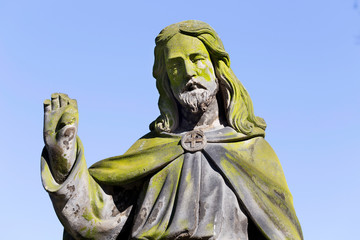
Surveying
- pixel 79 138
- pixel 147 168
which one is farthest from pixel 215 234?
pixel 79 138

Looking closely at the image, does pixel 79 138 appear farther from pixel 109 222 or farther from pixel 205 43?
pixel 205 43

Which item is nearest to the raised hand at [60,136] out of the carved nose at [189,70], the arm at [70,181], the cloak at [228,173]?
the arm at [70,181]

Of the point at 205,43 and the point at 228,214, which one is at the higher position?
the point at 205,43

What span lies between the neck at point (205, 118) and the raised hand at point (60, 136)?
1.32 meters

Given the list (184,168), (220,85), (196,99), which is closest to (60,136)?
(184,168)

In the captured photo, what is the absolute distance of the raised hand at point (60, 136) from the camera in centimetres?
935

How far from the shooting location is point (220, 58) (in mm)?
10164

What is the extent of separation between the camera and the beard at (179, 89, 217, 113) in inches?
391

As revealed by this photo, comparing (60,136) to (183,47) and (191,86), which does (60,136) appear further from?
(183,47)

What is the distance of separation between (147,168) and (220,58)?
148cm

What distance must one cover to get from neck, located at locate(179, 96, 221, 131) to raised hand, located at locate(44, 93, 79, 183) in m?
1.32

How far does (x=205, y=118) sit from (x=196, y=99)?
0.92 ft

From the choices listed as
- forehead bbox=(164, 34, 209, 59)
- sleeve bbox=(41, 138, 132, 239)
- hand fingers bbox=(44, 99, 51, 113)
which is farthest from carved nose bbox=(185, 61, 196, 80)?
hand fingers bbox=(44, 99, 51, 113)

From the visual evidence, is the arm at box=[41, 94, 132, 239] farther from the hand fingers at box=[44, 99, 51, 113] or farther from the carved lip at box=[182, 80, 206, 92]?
the carved lip at box=[182, 80, 206, 92]
